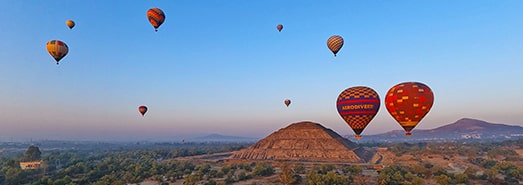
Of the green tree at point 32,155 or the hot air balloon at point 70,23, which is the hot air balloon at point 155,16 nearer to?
the hot air balloon at point 70,23

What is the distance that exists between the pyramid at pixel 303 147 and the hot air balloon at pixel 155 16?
61274mm

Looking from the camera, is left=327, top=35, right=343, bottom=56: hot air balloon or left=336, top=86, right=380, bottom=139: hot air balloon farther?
left=327, top=35, right=343, bottom=56: hot air balloon

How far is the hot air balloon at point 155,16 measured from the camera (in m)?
36.7

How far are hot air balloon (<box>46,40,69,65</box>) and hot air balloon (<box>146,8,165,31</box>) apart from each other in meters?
10.0

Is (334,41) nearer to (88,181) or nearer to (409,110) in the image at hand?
(409,110)

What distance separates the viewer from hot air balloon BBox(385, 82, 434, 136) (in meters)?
26.5

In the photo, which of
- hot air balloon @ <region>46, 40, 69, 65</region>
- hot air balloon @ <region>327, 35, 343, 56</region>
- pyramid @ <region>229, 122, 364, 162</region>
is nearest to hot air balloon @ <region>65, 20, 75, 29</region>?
hot air balloon @ <region>46, 40, 69, 65</region>

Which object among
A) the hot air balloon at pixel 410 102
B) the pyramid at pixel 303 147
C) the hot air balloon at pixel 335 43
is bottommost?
the pyramid at pixel 303 147

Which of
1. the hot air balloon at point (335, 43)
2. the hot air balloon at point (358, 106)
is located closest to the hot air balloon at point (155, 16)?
the hot air balloon at point (335, 43)

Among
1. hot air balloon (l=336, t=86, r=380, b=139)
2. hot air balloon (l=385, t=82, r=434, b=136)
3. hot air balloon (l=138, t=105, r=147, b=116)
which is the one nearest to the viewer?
hot air balloon (l=385, t=82, r=434, b=136)

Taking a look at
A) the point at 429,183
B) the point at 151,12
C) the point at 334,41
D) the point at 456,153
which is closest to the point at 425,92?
the point at 334,41

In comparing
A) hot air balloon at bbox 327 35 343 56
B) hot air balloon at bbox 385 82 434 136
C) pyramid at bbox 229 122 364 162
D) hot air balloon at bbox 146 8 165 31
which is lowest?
pyramid at bbox 229 122 364 162

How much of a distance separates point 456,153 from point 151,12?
345ft

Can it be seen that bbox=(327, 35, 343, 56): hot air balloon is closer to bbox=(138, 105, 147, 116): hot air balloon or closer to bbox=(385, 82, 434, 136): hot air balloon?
bbox=(385, 82, 434, 136): hot air balloon
